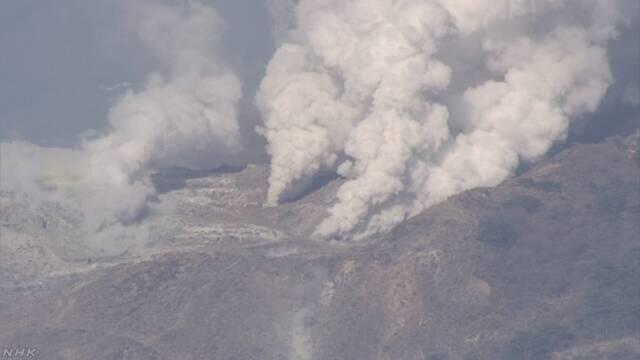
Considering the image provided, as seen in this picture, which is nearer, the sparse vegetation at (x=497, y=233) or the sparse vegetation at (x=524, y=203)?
the sparse vegetation at (x=497, y=233)

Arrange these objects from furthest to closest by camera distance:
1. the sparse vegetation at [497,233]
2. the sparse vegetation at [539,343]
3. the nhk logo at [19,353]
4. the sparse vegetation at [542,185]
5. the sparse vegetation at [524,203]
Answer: the sparse vegetation at [542,185]
the sparse vegetation at [524,203]
the sparse vegetation at [497,233]
the nhk logo at [19,353]
the sparse vegetation at [539,343]

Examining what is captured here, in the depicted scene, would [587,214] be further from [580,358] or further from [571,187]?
[580,358]

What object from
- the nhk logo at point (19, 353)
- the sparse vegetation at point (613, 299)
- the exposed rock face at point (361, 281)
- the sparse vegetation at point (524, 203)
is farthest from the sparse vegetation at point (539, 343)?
the nhk logo at point (19, 353)

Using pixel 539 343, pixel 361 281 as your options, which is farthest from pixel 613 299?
pixel 361 281

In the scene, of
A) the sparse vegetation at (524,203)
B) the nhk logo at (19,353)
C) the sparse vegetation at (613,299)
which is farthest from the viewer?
the sparse vegetation at (524,203)

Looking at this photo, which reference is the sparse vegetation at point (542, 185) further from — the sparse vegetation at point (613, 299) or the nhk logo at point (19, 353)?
the nhk logo at point (19, 353)

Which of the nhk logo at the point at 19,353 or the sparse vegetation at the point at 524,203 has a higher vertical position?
the sparse vegetation at the point at 524,203

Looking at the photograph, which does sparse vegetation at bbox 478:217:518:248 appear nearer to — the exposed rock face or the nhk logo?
the exposed rock face

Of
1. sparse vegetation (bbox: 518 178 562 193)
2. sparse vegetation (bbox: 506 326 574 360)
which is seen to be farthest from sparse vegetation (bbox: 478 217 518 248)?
sparse vegetation (bbox: 506 326 574 360)

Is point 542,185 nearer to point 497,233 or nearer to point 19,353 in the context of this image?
point 497,233
